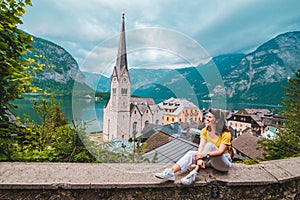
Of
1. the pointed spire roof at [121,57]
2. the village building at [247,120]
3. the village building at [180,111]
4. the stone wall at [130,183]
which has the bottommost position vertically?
the village building at [247,120]

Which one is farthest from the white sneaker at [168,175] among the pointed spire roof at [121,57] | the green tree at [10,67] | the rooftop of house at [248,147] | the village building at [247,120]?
the village building at [247,120]

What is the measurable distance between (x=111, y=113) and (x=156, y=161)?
0.81 m

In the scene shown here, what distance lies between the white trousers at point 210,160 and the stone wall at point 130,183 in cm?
9

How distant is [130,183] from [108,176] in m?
0.25

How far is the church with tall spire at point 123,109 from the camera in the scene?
164 cm

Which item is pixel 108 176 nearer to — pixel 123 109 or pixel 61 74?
pixel 123 109

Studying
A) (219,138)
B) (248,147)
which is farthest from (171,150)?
(248,147)

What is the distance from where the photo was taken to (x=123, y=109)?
1.66 meters

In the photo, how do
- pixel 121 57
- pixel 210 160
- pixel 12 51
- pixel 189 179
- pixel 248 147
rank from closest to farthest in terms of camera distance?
pixel 121 57 < pixel 189 179 < pixel 210 160 < pixel 12 51 < pixel 248 147

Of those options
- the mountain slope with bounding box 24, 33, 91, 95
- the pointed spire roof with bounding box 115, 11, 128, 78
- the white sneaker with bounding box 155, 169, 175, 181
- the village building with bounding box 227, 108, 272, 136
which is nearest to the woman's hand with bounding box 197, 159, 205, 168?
the white sneaker with bounding box 155, 169, 175, 181

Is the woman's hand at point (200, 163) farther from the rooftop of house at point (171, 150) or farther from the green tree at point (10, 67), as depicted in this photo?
the green tree at point (10, 67)

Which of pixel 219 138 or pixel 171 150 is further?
pixel 171 150

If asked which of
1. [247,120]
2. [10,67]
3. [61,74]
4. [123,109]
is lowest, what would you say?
[247,120]

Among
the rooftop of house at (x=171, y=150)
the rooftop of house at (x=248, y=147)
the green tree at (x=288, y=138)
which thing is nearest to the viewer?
the rooftop of house at (x=171, y=150)
